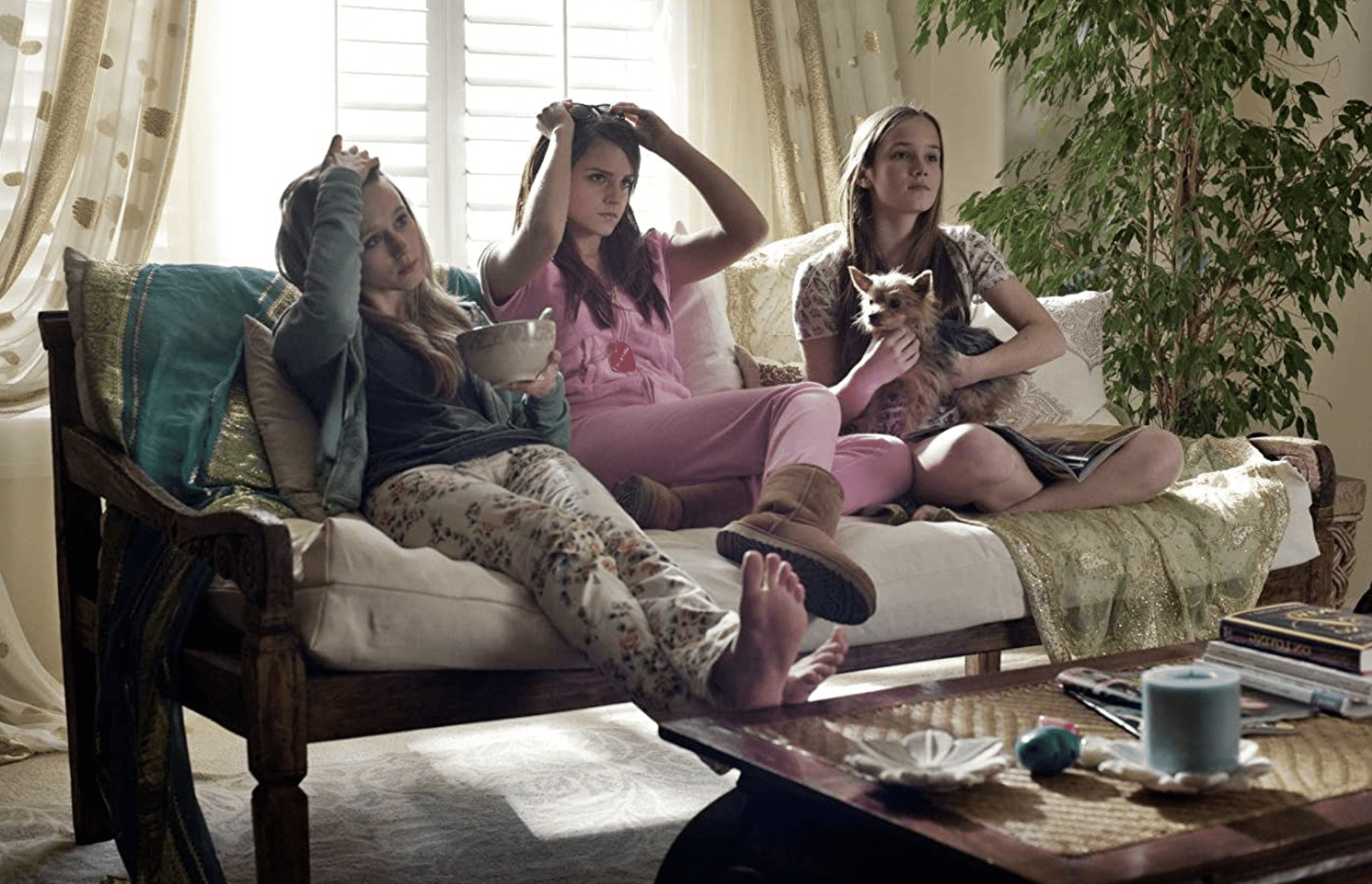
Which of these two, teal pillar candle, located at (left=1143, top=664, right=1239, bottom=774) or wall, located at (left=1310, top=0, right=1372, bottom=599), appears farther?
wall, located at (left=1310, top=0, right=1372, bottom=599)

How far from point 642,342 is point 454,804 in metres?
0.80

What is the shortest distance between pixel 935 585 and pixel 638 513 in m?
0.47

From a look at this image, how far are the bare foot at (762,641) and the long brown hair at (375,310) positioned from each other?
27.9 inches

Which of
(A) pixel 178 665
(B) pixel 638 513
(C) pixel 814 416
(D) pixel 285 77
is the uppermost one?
(D) pixel 285 77

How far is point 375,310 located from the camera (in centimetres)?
233

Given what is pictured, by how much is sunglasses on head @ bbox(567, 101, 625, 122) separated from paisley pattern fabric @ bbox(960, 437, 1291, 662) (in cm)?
90

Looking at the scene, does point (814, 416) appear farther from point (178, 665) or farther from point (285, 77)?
point (285, 77)

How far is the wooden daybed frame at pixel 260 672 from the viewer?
176 cm

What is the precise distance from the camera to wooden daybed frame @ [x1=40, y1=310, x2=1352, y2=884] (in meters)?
1.76

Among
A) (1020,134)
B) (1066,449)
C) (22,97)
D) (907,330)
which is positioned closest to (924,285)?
(907,330)

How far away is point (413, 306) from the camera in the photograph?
2.38 m

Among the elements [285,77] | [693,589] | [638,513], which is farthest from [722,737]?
[285,77]

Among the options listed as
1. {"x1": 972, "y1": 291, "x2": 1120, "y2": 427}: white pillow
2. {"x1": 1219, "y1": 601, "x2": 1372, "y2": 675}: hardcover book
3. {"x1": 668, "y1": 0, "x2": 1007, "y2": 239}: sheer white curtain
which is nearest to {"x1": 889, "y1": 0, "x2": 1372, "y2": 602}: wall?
{"x1": 668, "y1": 0, "x2": 1007, "y2": 239}: sheer white curtain

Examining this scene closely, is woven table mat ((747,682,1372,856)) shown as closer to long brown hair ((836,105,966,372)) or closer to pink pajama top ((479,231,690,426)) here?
pink pajama top ((479,231,690,426))
